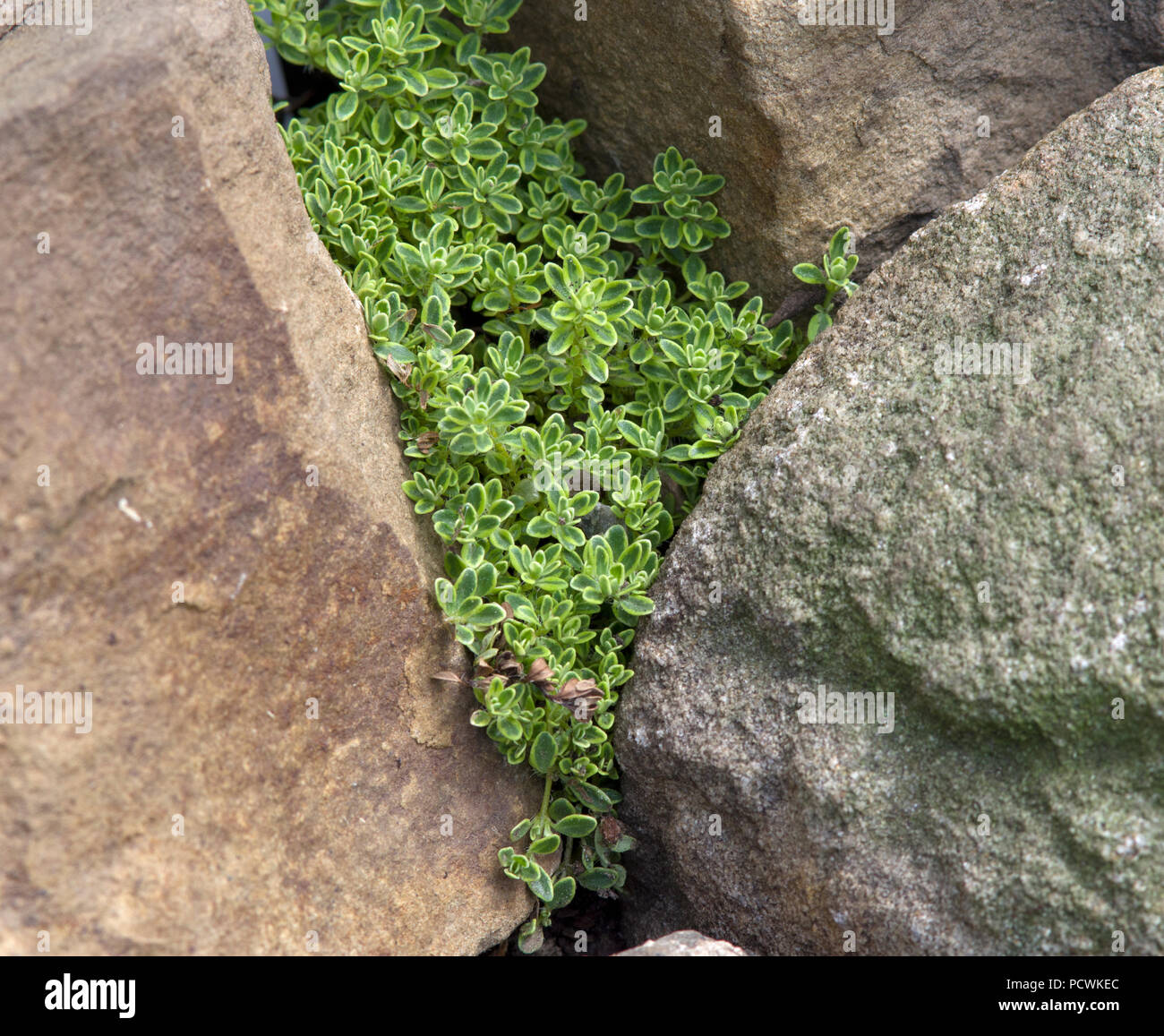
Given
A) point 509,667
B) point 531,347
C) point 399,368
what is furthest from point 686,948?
point 531,347

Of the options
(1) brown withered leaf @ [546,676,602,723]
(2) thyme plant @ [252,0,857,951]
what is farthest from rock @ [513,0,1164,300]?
(1) brown withered leaf @ [546,676,602,723]

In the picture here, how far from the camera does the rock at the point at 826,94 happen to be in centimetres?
276

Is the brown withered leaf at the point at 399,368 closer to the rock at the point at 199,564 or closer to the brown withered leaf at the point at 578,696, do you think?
the rock at the point at 199,564

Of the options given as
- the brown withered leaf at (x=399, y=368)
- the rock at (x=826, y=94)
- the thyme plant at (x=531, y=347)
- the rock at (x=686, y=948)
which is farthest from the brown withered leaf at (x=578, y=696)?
the rock at (x=826, y=94)

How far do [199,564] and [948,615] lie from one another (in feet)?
4.87

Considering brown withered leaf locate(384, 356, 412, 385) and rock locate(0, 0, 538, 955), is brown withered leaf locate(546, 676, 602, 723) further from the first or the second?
brown withered leaf locate(384, 356, 412, 385)

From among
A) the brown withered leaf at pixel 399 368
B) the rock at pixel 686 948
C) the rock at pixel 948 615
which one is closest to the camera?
the rock at pixel 948 615

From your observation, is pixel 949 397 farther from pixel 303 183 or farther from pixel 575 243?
pixel 303 183

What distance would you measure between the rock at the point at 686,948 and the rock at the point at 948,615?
7.8 inches

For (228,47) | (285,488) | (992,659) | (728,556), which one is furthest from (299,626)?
(992,659)

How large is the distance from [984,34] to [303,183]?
6.16 ft

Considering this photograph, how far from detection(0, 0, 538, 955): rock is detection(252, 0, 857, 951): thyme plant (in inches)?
6.4

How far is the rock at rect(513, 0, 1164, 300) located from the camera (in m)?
2.76

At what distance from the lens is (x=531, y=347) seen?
9.86 feet
